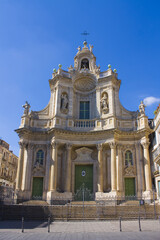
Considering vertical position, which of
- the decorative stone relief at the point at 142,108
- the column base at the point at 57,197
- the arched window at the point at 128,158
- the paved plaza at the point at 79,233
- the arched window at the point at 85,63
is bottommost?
the paved plaza at the point at 79,233

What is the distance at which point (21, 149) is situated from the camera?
78.0 ft

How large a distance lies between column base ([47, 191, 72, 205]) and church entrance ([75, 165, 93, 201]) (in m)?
1.46

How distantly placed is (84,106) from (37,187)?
1134cm

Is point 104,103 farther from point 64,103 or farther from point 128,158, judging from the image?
point 128,158

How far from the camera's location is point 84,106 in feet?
91.8

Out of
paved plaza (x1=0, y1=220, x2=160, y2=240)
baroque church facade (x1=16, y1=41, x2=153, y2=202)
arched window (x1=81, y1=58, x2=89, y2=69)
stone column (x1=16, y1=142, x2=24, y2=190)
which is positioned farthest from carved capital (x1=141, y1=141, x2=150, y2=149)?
arched window (x1=81, y1=58, x2=89, y2=69)

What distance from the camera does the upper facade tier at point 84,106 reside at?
81.6 feet

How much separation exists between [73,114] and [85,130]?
289 cm

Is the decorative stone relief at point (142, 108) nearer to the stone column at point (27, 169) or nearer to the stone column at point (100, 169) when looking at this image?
the stone column at point (100, 169)

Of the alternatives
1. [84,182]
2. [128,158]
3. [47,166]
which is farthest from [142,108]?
[47,166]

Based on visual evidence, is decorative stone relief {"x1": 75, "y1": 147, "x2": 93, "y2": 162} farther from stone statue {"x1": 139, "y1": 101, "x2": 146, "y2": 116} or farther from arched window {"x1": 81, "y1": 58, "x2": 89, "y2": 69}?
arched window {"x1": 81, "y1": 58, "x2": 89, "y2": 69}

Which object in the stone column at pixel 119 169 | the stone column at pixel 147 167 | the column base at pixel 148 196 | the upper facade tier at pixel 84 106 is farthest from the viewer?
the upper facade tier at pixel 84 106

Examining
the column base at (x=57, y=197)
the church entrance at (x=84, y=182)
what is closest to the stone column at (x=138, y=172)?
the church entrance at (x=84, y=182)

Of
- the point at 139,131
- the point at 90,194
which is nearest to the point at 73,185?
the point at 90,194
